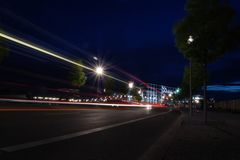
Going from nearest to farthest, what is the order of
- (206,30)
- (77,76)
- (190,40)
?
(206,30) → (190,40) → (77,76)

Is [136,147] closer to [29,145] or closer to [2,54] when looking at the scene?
[29,145]

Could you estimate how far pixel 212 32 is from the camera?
15.7m

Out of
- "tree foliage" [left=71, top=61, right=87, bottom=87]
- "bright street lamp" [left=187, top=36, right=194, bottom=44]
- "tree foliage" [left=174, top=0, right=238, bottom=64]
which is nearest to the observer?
"tree foliage" [left=174, top=0, right=238, bottom=64]

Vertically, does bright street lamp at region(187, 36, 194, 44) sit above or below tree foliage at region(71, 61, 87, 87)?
below

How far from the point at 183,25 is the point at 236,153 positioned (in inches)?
414

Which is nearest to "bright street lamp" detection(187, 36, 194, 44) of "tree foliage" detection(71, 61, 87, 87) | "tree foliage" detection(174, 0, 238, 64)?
"tree foliage" detection(174, 0, 238, 64)

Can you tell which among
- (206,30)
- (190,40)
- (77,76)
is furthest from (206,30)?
(77,76)

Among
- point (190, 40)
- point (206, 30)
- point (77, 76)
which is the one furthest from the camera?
point (77, 76)

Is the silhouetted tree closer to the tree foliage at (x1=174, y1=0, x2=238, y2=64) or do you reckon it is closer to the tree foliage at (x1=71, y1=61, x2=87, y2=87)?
the tree foliage at (x1=174, y1=0, x2=238, y2=64)

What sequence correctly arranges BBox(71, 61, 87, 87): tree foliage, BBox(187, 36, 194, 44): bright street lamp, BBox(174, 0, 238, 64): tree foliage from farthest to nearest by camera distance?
BBox(71, 61, 87, 87): tree foliage
BBox(187, 36, 194, 44): bright street lamp
BBox(174, 0, 238, 64): tree foliage

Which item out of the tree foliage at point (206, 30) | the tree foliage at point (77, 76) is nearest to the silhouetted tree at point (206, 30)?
the tree foliage at point (206, 30)

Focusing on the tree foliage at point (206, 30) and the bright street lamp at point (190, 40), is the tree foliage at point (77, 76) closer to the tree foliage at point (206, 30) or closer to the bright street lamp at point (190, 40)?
the tree foliage at point (206, 30)

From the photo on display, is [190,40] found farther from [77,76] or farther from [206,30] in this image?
[77,76]

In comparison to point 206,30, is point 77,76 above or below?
above
